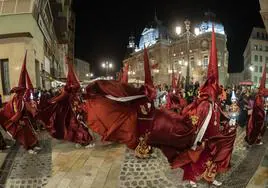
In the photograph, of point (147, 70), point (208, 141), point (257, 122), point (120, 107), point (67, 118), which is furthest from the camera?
point (257, 122)

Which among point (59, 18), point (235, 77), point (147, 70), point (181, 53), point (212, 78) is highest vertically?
point (181, 53)

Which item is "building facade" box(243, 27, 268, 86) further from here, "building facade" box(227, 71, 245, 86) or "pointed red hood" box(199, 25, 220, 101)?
"pointed red hood" box(199, 25, 220, 101)

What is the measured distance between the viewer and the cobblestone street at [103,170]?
5.42 meters

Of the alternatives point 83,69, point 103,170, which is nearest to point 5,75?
point 103,170

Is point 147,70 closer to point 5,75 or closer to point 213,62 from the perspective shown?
point 213,62

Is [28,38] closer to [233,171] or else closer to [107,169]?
[107,169]

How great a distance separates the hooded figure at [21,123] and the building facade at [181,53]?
43.9 m

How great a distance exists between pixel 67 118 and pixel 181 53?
2674 inches

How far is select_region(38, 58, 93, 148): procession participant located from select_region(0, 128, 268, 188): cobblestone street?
412 mm

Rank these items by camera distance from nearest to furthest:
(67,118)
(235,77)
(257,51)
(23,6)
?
(67,118), (23,6), (257,51), (235,77)

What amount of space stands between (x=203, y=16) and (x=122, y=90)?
7142 centimetres

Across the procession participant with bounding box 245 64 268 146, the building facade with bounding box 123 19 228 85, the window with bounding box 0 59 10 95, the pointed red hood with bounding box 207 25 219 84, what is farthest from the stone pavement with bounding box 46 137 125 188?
the building facade with bounding box 123 19 228 85

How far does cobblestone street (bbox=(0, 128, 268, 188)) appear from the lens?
5.42m

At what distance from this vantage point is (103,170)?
5.96m
